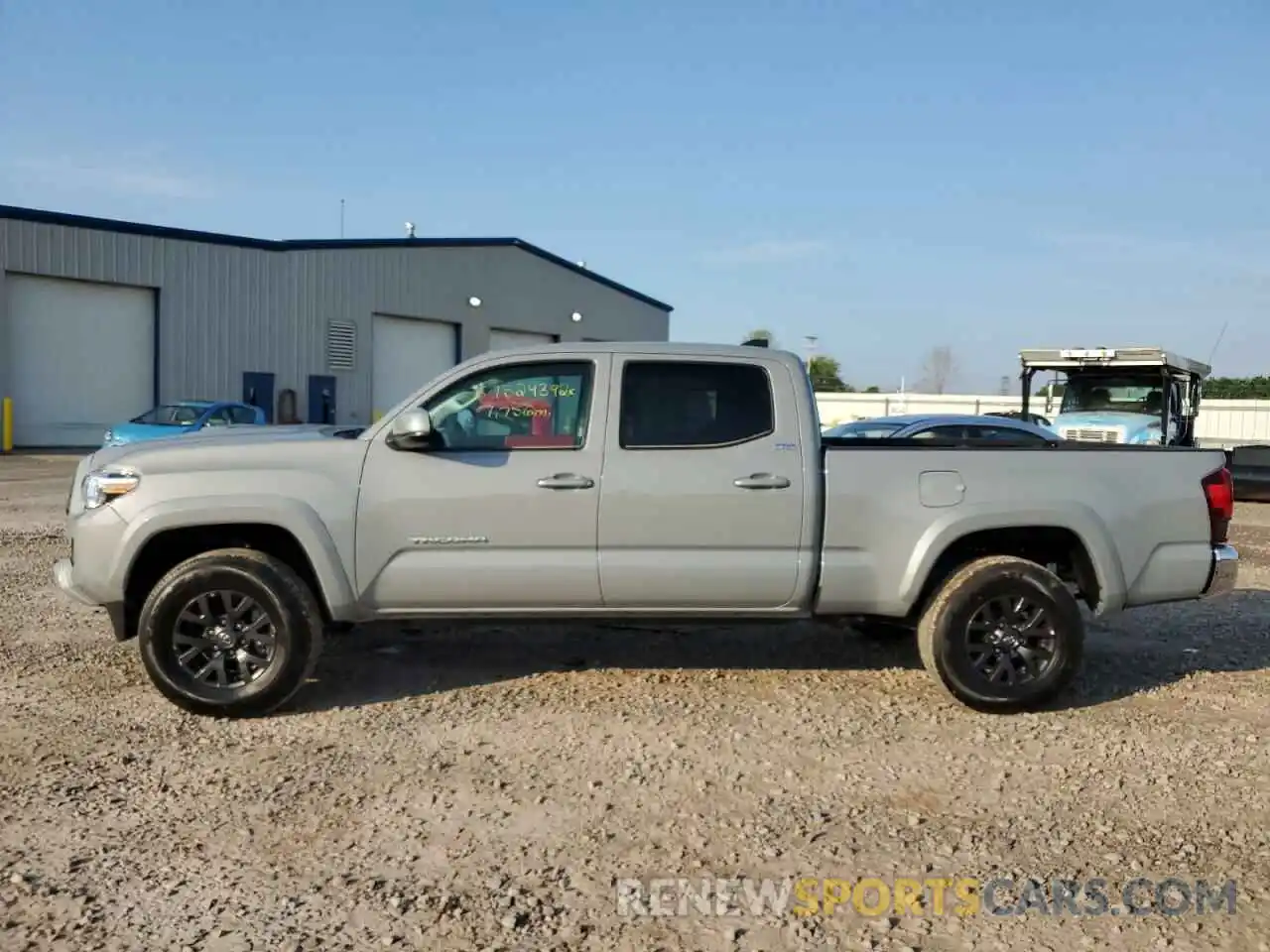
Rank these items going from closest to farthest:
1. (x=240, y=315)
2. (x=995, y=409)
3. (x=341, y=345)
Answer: (x=240, y=315)
(x=341, y=345)
(x=995, y=409)

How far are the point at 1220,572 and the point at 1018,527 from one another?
3.87 ft

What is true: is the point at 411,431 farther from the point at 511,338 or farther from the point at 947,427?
the point at 511,338

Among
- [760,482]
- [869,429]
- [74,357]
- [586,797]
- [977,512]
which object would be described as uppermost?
[74,357]

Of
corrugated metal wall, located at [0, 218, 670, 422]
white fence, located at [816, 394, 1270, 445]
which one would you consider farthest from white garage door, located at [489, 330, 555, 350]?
white fence, located at [816, 394, 1270, 445]

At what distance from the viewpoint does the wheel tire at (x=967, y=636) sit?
18.0 ft

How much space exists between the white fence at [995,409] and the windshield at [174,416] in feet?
64.9

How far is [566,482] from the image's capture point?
5398mm

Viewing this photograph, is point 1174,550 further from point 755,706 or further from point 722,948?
point 722,948

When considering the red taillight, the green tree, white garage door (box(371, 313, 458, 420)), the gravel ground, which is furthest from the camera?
the green tree

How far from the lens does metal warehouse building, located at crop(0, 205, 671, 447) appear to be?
2634cm

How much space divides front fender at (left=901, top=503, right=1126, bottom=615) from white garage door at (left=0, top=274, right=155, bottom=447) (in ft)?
85.4

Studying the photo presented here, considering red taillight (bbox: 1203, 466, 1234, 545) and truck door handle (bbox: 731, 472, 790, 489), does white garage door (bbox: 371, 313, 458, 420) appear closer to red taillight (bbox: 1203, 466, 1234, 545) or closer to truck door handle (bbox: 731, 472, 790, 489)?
truck door handle (bbox: 731, 472, 790, 489)

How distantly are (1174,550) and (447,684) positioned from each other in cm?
399

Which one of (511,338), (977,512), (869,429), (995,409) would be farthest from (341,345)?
(977,512)
